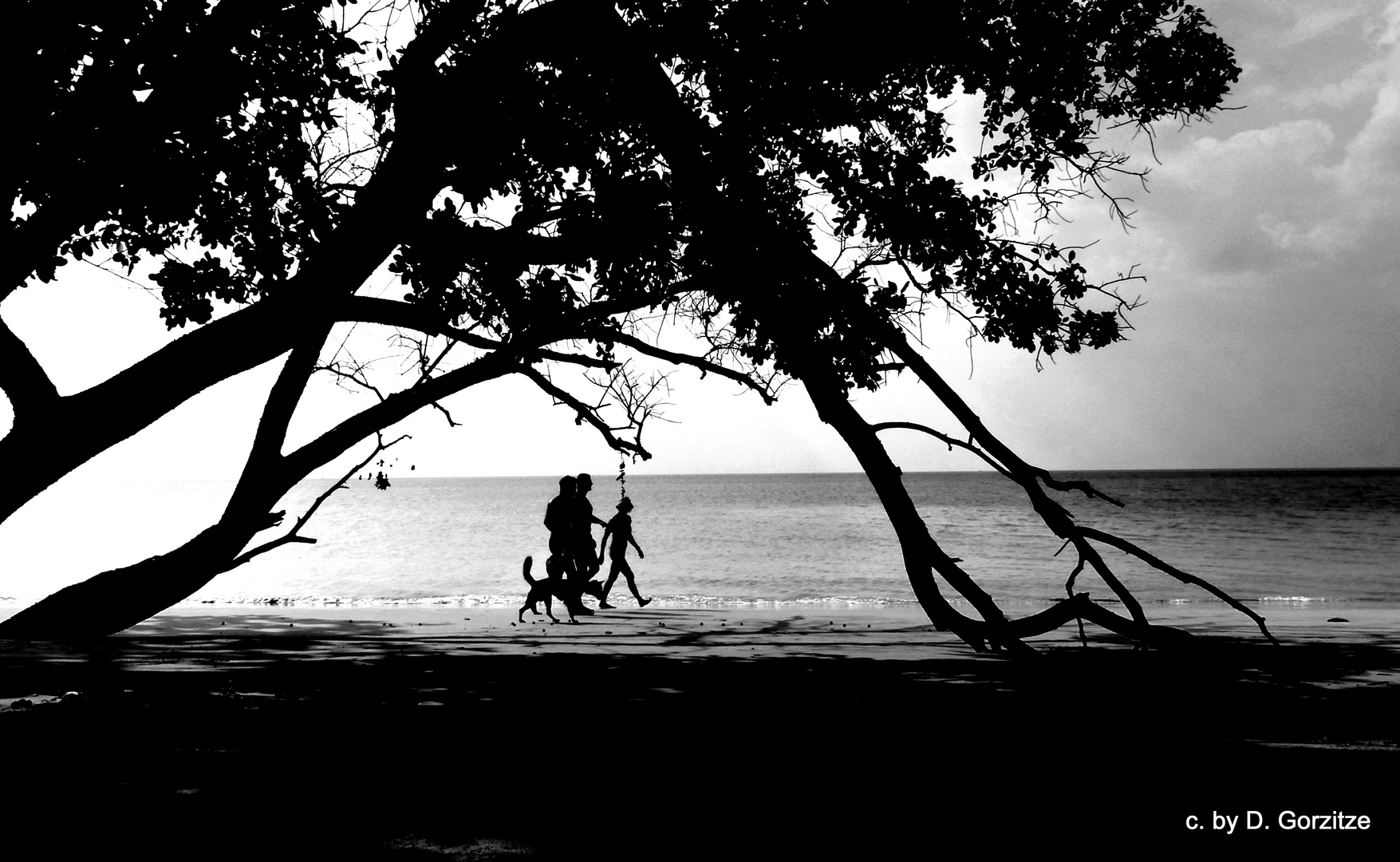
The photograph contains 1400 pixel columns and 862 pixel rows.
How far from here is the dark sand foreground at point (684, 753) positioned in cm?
416

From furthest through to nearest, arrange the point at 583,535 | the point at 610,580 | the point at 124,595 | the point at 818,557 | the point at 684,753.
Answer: the point at 818,557 → the point at 610,580 → the point at 583,535 → the point at 124,595 → the point at 684,753

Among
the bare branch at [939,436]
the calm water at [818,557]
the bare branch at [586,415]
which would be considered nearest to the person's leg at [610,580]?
the calm water at [818,557]

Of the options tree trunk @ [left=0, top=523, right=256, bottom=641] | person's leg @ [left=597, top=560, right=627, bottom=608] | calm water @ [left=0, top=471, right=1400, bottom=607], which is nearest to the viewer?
tree trunk @ [left=0, top=523, right=256, bottom=641]

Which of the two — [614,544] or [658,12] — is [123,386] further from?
[614,544]

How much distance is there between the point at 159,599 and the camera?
6.35 m

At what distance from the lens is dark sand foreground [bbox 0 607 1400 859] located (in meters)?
4.16

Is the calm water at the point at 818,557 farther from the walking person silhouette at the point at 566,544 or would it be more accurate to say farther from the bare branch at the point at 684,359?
the bare branch at the point at 684,359

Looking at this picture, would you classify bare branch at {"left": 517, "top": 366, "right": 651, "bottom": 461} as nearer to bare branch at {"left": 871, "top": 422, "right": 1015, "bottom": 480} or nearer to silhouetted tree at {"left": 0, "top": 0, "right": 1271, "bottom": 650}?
silhouetted tree at {"left": 0, "top": 0, "right": 1271, "bottom": 650}

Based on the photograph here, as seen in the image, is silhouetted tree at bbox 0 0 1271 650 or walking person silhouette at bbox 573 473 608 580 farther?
walking person silhouette at bbox 573 473 608 580

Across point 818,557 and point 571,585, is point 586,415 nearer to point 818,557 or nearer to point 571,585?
point 571,585

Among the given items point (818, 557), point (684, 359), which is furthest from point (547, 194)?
point (818, 557)

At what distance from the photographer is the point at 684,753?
5664 millimetres

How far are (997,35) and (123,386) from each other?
22.4 ft

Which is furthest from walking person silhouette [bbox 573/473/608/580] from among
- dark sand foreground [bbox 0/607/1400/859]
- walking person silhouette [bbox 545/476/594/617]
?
dark sand foreground [bbox 0/607/1400/859]
